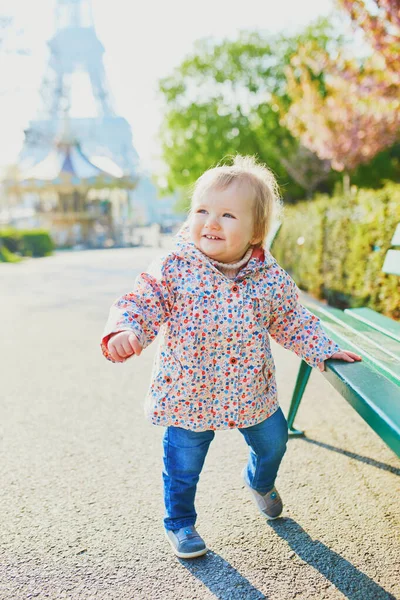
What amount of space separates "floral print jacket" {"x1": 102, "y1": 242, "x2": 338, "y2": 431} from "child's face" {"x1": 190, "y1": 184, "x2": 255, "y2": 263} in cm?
6

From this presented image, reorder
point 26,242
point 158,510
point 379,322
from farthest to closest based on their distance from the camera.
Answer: point 26,242, point 379,322, point 158,510

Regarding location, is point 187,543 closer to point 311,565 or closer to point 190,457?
point 190,457

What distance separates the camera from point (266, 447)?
216cm

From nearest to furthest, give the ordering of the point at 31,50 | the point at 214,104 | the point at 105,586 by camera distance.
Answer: the point at 105,586, the point at 31,50, the point at 214,104

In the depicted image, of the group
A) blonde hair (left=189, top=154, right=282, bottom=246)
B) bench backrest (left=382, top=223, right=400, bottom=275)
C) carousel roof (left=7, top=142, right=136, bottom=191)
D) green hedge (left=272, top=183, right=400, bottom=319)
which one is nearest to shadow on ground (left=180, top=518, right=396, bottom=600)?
blonde hair (left=189, top=154, right=282, bottom=246)

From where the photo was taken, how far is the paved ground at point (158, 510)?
1.91 meters

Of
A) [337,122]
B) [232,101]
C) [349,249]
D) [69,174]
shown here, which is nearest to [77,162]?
[69,174]

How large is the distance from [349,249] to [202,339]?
15.7 ft

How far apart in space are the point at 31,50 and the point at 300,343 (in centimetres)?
1857

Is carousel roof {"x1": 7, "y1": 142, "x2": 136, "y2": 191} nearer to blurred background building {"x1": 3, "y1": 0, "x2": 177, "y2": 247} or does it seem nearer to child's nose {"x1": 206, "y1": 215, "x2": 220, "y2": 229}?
blurred background building {"x1": 3, "y1": 0, "x2": 177, "y2": 247}

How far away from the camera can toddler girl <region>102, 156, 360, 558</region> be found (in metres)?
2.00

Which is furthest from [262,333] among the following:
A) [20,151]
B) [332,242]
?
[20,151]

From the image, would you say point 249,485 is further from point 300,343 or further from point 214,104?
point 214,104

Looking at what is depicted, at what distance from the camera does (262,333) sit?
2072 millimetres
